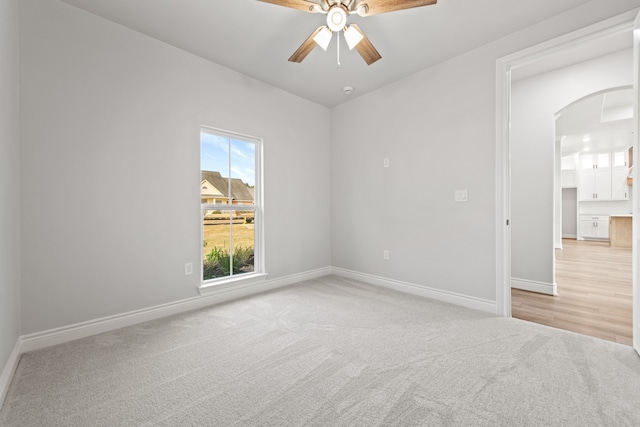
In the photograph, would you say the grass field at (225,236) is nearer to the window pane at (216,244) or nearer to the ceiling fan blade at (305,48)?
the window pane at (216,244)

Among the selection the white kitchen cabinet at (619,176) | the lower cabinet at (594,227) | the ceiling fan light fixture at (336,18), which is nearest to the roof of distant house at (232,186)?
the ceiling fan light fixture at (336,18)

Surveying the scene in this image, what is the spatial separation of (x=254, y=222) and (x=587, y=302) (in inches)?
151

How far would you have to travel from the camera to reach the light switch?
9.07 ft

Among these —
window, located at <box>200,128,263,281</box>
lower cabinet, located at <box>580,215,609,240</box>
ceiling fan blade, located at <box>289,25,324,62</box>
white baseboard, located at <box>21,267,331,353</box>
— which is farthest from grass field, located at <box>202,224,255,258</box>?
lower cabinet, located at <box>580,215,609,240</box>

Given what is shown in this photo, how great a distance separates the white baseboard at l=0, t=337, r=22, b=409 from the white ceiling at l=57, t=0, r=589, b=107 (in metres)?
2.52

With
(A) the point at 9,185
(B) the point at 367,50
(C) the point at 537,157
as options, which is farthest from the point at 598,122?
(A) the point at 9,185

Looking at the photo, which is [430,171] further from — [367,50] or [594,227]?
[594,227]

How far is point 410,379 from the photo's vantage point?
1.56m

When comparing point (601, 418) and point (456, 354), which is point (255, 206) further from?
point (601, 418)

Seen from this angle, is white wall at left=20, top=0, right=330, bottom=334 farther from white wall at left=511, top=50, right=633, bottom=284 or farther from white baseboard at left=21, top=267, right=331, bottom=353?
white wall at left=511, top=50, right=633, bottom=284

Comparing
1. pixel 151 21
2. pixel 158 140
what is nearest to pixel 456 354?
pixel 158 140

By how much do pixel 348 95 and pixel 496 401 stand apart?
3.51m

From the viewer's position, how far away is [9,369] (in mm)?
1562

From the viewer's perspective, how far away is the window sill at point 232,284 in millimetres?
2803
